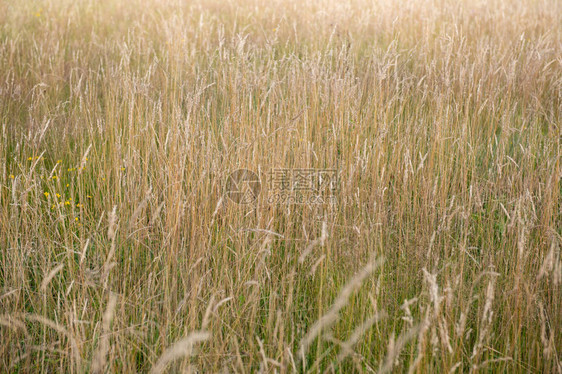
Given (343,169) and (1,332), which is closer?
(1,332)

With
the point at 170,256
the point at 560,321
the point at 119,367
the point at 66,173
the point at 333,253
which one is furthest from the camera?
the point at 66,173

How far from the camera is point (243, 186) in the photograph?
78.7 inches

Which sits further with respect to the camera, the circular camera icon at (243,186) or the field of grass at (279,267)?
the circular camera icon at (243,186)

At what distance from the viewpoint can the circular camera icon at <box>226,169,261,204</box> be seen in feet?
6.45

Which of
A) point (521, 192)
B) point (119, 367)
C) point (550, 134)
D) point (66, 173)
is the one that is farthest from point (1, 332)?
point (550, 134)

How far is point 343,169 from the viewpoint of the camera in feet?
6.73

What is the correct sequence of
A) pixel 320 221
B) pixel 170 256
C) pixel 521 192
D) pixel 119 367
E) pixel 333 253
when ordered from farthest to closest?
pixel 521 192 → pixel 320 221 → pixel 333 253 → pixel 170 256 → pixel 119 367

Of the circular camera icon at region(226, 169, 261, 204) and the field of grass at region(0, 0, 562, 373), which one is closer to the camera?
the field of grass at region(0, 0, 562, 373)

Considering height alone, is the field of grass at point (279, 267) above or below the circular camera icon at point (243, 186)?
below

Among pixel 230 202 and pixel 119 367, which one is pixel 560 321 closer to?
pixel 230 202

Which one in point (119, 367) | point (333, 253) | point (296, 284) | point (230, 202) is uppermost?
point (230, 202)

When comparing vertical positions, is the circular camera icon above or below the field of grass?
above

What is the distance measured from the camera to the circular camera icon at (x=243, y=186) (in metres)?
1.96

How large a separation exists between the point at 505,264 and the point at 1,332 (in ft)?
5.54
